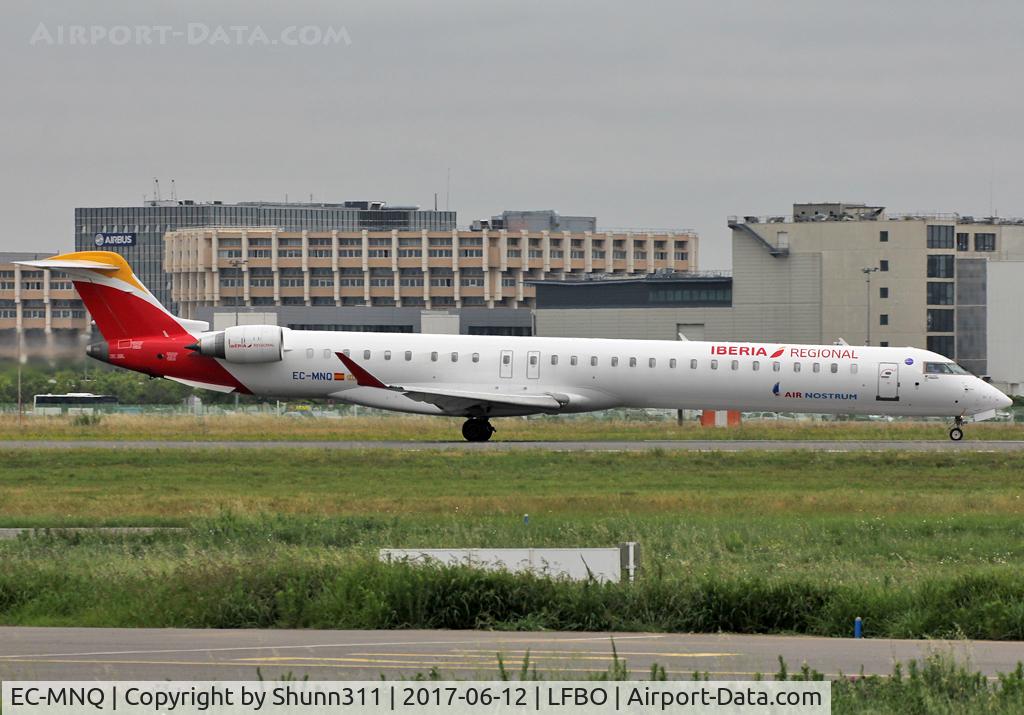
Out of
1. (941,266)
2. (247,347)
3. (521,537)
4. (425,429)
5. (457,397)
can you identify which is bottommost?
(425,429)

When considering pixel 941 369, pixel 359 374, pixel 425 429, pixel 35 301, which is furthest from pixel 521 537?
pixel 35 301

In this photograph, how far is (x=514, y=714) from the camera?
12117 mm

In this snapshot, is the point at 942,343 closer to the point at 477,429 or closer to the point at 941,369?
the point at 941,369

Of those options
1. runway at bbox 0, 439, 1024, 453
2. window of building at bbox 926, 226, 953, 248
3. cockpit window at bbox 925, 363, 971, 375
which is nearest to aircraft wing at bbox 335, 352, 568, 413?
runway at bbox 0, 439, 1024, 453

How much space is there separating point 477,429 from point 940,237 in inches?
3246

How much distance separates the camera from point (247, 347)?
48875 millimetres

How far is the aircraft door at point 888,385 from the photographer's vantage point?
4875cm

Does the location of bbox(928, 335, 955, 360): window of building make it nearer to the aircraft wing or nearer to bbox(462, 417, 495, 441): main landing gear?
bbox(462, 417, 495, 441): main landing gear

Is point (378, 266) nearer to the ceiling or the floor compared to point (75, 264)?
nearer to the ceiling

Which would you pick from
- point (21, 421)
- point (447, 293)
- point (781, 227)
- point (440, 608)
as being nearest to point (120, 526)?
point (440, 608)

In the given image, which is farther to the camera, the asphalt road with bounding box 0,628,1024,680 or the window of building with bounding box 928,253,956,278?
the window of building with bounding box 928,253,956,278

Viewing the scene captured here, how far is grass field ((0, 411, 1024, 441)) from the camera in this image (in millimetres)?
53906

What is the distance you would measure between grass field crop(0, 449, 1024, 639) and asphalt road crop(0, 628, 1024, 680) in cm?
67

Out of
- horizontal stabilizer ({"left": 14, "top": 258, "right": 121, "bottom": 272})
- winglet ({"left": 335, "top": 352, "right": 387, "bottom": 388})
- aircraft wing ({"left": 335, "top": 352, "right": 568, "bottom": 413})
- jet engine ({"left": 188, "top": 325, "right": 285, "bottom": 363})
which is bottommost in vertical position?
aircraft wing ({"left": 335, "top": 352, "right": 568, "bottom": 413})
